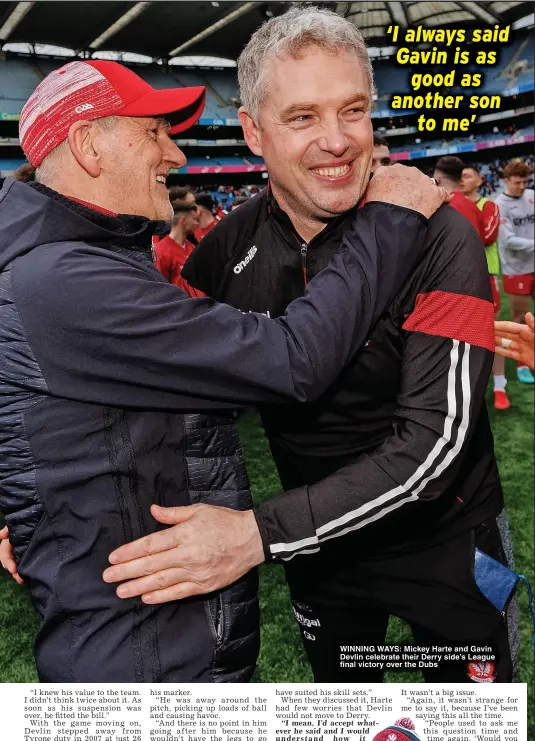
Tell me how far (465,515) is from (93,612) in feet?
2.54

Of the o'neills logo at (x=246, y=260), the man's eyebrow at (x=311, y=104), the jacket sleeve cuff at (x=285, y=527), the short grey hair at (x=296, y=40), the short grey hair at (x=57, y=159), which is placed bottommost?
the jacket sleeve cuff at (x=285, y=527)

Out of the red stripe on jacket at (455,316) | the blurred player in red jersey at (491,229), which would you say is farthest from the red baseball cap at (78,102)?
the blurred player in red jersey at (491,229)

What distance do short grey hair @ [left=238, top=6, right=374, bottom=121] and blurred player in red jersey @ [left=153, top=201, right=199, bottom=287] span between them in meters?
1.89

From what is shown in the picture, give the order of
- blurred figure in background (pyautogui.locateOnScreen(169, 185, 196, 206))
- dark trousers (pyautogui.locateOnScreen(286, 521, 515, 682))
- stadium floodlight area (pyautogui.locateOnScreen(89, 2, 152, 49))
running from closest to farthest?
dark trousers (pyautogui.locateOnScreen(286, 521, 515, 682)) → stadium floodlight area (pyautogui.locateOnScreen(89, 2, 152, 49)) → blurred figure in background (pyautogui.locateOnScreen(169, 185, 196, 206))

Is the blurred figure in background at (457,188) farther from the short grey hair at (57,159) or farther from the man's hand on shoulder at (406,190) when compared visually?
the short grey hair at (57,159)

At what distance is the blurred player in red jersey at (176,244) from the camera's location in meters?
3.41

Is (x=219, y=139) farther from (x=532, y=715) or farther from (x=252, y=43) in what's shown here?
(x=532, y=715)

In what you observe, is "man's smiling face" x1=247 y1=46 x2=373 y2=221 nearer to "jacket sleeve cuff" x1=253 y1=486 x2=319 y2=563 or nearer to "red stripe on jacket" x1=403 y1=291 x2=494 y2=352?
"red stripe on jacket" x1=403 y1=291 x2=494 y2=352

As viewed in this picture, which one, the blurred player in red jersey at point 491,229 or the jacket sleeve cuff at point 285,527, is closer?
the jacket sleeve cuff at point 285,527

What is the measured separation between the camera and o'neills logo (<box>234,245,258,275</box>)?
4.83 feet

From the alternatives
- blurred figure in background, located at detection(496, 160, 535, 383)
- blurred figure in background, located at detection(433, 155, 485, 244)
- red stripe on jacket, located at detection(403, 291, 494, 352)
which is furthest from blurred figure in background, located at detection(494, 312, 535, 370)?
blurred figure in background, located at detection(496, 160, 535, 383)

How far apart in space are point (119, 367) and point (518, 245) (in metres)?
4.72

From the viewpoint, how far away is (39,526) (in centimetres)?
108

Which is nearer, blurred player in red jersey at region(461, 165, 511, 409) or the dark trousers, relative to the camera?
the dark trousers
